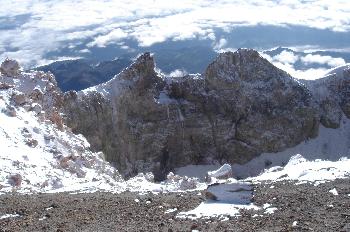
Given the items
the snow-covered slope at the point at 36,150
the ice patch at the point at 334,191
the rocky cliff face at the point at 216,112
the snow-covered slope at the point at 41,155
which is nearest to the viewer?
the ice patch at the point at 334,191

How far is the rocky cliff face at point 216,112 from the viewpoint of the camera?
258 feet

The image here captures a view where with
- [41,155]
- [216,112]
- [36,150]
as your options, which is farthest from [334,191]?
[216,112]

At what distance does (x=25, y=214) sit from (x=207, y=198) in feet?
18.3

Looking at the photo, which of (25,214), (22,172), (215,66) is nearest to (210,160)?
(215,66)

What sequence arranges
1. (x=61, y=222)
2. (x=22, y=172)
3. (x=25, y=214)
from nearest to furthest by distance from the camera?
(x=61, y=222) < (x=25, y=214) < (x=22, y=172)

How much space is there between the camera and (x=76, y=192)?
23.4 m

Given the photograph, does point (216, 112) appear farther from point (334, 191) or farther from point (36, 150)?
point (334, 191)

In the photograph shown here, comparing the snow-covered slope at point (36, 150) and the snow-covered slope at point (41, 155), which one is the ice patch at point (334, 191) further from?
the snow-covered slope at point (36, 150)

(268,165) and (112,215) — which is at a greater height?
(112,215)

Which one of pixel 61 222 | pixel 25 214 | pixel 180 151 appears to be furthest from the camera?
pixel 180 151

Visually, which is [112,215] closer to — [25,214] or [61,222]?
[61,222]

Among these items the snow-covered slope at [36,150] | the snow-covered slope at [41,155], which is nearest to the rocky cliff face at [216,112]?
the snow-covered slope at [41,155]

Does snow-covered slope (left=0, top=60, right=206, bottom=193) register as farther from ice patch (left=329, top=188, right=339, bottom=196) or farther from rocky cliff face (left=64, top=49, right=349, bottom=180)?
rocky cliff face (left=64, top=49, right=349, bottom=180)

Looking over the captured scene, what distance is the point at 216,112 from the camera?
281 ft
